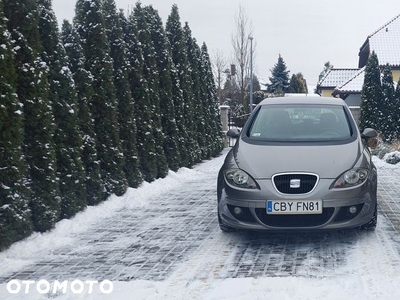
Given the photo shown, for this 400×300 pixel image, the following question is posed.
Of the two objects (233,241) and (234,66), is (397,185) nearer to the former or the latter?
(233,241)

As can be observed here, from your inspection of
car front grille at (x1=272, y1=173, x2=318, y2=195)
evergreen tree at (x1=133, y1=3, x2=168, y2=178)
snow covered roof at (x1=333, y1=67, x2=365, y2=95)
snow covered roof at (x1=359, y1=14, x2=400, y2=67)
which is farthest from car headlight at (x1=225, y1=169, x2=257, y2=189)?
snow covered roof at (x1=333, y1=67, x2=365, y2=95)

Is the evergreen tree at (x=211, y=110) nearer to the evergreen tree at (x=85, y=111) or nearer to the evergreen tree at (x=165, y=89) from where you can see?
the evergreen tree at (x=165, y=89)

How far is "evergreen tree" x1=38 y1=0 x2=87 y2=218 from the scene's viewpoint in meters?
7.12

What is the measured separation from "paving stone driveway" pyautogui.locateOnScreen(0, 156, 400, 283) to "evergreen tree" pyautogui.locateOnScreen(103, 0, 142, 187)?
1.85 meters

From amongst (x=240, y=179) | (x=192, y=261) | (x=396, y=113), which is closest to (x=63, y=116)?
(x=240, y=179)

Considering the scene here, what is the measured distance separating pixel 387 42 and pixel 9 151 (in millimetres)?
38199

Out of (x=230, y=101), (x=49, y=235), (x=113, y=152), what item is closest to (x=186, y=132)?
(x=113, y=152)

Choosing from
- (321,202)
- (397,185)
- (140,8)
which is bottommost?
(397,185)

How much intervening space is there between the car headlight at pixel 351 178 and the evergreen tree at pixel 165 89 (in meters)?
7.69

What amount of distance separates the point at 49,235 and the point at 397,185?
702cm

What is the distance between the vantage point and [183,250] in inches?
235

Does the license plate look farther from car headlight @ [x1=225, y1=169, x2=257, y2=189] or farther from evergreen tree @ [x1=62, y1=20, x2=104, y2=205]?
evergreen tree @ [x1=62, y1=20, x2=104, y2=205]

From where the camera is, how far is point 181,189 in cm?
1103

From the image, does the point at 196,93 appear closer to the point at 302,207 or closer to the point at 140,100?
the point at 140,100
